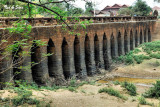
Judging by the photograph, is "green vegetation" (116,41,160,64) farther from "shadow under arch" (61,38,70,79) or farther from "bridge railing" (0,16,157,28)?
"shadow under arch" (61,38,70,79)

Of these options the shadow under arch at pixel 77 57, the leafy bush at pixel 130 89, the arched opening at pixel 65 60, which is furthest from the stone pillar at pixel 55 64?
the leafy bush at pixel 130 89

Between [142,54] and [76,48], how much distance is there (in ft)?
41.0

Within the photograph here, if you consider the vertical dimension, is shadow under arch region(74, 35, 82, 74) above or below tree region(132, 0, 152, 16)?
below

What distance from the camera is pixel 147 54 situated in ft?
105

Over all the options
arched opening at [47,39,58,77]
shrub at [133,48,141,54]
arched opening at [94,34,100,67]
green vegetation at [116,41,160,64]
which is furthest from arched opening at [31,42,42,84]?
shrub at [133,48,141,54]

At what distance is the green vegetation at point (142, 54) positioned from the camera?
2940 centimetres

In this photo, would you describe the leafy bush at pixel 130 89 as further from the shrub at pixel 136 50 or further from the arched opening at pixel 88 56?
the shrub at pixel 136 50

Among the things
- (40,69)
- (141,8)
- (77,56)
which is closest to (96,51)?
(77,56)

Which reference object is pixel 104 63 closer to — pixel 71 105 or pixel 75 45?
pixel 75 45

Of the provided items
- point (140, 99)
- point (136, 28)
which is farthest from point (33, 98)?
point (136, 28)

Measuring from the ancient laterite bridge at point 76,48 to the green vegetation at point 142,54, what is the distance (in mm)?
892

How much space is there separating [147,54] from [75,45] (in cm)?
1352

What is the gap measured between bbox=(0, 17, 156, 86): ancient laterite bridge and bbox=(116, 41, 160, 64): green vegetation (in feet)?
2.93

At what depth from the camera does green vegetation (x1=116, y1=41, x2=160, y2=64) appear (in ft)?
96.5
